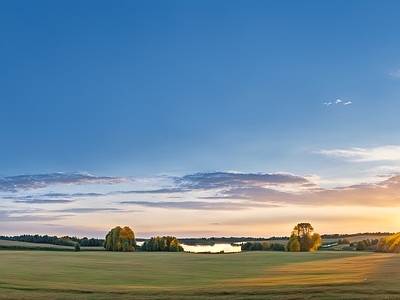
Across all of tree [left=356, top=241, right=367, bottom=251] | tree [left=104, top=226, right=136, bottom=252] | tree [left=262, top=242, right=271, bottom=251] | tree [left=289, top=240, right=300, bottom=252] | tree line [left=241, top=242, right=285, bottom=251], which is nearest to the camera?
tree [left=289, top=240, right=300, bottom=252]

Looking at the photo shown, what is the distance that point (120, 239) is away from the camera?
122 m

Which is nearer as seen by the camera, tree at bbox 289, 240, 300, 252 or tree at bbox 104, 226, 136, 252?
tree at bbox 289, 240, 300, 252

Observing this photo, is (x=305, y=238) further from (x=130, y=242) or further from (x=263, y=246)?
(x=130, y=242)

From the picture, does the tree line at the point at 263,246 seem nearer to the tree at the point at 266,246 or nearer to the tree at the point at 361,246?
the tree at the point at 266,246

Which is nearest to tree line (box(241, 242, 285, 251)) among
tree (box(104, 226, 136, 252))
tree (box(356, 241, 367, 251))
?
tree (box(356, 241, 367, 251))

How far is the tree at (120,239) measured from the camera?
397ft

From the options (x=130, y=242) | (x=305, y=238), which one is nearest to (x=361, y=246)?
(x=305, y=238)

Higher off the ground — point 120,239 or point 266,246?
point 120,239

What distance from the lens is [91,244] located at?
14588cm

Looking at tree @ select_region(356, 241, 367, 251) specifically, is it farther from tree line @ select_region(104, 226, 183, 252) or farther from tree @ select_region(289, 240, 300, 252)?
tree line @ select_region(104, 226, 183, 252)

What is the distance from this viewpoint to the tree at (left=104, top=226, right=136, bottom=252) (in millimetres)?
121000

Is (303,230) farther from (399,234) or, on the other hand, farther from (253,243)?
(399,234)

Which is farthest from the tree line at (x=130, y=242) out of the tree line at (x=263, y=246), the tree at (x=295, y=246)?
the tree at (x=295, y=246)

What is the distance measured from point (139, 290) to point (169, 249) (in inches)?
3623
